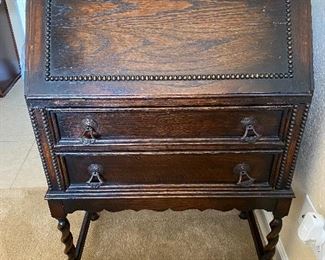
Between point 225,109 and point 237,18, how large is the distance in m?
0.22

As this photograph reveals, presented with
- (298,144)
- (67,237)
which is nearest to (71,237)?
(67,237)

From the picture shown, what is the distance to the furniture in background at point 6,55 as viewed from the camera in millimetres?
2711

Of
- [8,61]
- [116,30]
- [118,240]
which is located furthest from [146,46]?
[8,61]

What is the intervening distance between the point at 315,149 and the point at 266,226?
0.53 metres

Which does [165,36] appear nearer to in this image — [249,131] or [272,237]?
[249,131]

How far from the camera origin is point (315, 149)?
3.39 feet

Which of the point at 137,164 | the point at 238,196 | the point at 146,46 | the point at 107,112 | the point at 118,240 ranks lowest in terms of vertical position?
the point at 118,240

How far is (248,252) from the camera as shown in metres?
1.41

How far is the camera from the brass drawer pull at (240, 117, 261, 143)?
2.88 ft

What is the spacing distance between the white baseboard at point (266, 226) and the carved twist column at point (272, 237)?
0.61ft

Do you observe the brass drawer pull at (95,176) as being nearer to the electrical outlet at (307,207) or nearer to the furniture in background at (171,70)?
the furniture in background at (171,70)

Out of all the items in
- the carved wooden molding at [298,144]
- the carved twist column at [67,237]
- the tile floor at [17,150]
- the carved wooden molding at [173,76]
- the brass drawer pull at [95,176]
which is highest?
the carved wooden molding at [173,76]

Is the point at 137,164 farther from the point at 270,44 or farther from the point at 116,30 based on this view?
the point at 270,44

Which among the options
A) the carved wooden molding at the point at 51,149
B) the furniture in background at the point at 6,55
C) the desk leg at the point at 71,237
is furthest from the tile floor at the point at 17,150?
the carved wooden molding at the point at 51,149
